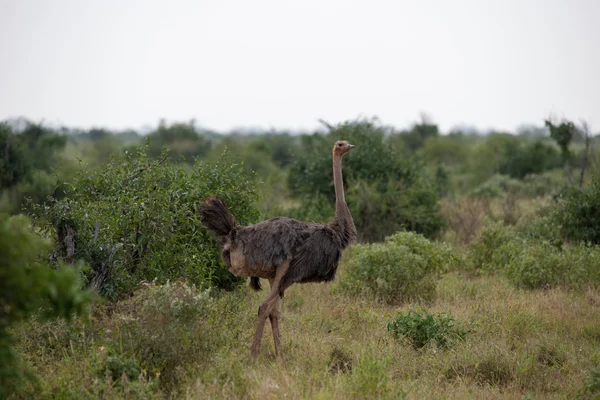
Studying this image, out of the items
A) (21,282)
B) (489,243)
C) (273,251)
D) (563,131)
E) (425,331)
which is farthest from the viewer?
(563,131)

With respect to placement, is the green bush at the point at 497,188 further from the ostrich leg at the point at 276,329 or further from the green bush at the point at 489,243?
the ostrich leg at the point at 276,329

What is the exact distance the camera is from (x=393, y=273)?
346 inches

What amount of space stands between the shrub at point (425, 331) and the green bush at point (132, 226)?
6.70 ft

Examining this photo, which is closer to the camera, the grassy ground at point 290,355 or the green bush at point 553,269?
the grassy ground at point 290,355

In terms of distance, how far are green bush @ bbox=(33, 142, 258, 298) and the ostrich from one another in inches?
21.0

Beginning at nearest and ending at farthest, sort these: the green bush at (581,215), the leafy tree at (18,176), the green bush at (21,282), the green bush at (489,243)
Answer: the green bush at (21,282)
the green bush at (489,243)
the green bush at (581,215)
the leafy tree at (18,176)

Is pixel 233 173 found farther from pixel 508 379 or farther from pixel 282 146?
pixel 282 146

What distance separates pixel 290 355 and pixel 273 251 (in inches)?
40.1

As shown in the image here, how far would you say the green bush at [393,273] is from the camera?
346 inches

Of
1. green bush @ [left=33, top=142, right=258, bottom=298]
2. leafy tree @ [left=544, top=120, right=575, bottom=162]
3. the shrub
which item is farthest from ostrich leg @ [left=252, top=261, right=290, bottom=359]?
leafy tree @ [left=544, top=120, right=575, bottom=162]

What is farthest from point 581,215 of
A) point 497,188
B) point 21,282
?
point 21,282

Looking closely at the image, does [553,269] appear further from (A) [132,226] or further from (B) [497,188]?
(B) [497,188]

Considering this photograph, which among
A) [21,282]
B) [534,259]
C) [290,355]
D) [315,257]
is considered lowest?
[290,355]

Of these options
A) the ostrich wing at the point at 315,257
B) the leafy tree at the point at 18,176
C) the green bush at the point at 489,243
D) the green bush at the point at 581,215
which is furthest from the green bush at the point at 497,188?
the ostrich wing at the point at 315,257
